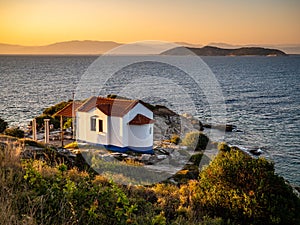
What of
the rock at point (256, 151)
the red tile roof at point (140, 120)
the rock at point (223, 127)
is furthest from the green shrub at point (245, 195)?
the rock at point (223, 127)

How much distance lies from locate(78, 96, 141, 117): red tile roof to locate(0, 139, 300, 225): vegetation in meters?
12.7

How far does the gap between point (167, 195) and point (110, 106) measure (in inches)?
546

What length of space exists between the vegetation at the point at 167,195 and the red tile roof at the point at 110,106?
12685 millimetres

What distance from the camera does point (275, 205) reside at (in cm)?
825

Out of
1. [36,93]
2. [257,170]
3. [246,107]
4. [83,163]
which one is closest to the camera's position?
[257,170]

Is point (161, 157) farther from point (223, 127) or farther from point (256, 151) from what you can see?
point (223, 127)

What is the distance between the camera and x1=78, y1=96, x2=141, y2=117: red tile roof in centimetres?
2253

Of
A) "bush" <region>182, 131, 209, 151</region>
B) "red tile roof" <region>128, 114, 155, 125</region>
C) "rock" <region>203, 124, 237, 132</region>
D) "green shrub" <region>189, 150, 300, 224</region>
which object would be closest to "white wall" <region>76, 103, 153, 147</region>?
"red tile roof" <region>128, 114, 155, 125</region>

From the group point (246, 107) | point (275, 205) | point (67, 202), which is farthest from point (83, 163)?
point (246, 107)

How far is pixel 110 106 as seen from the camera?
22.9 metres

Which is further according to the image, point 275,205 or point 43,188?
point 275,205

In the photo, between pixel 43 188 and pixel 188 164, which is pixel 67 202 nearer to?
pixel 43 188

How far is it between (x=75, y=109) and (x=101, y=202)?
19289 mm

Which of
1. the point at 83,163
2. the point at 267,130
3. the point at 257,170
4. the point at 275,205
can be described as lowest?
the point at 267,130
